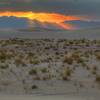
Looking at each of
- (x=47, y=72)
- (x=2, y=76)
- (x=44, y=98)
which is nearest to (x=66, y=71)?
(x=47, y=72)

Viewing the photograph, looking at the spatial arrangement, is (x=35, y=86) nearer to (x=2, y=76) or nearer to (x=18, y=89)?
(x=18, y=89)

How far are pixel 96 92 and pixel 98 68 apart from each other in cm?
921

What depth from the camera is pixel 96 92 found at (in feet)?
64.2

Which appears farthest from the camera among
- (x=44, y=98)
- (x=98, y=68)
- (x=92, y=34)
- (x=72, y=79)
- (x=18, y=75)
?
(x=92, y=34)

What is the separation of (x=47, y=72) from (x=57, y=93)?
6.62 meters

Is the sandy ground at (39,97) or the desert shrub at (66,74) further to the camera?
the desert shrub at (66,74)

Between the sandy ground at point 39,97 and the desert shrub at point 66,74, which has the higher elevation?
the desert shrub at point 66,74

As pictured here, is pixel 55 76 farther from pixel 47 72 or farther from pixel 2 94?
pixel 2 94

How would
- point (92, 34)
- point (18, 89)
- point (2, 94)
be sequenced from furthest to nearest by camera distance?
point (92, 34), point (18, 89), point (2, 94)

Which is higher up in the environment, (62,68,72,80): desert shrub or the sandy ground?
(62,68,72,80): desert shrub

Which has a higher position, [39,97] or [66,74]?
[66,74]

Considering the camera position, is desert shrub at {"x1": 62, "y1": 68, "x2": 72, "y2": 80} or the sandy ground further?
desert shrub at {"x1": 62, "y1": 68, "x2": 72, "y2": 80}

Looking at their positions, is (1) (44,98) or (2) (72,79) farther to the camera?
(2) (72,79)

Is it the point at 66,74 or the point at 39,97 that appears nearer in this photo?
the point at 39,97
